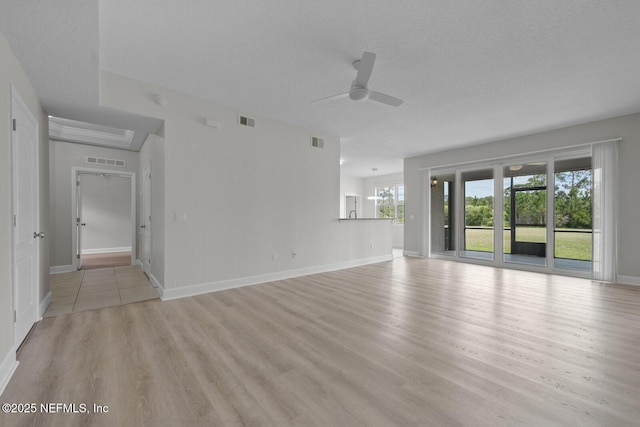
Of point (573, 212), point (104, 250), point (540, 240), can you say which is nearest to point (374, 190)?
point (540, 240)

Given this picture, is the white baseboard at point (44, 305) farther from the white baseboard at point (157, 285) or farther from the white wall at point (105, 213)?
the white wall at point (105, 213)

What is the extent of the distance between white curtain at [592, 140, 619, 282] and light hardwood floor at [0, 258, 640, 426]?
56.0 inches

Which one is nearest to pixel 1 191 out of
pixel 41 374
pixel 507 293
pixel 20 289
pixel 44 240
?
pixel 20 289

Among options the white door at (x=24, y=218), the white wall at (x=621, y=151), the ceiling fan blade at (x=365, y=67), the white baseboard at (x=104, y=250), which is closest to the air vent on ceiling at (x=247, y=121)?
the ceiling fan blade at (x=365, y=67)

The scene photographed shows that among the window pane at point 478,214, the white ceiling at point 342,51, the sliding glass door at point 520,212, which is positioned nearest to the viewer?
the white ceiling at point 342,51

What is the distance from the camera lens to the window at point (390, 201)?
34.9ft

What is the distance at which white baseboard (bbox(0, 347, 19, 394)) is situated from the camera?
6.04ft

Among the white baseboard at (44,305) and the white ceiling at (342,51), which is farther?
the white baseboard at (44,305)

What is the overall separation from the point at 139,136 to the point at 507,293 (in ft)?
22.3

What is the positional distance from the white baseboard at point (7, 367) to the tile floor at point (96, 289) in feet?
4.22

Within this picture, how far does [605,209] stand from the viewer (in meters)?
4.83

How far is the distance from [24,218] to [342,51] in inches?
139

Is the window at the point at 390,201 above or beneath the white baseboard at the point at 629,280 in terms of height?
above

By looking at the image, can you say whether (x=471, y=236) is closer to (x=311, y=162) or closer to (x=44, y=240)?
(x=311, y=162)
